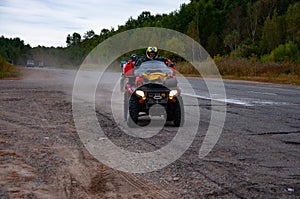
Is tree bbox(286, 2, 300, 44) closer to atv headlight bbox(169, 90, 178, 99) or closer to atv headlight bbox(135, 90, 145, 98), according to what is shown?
atv headlight bbox(169, 90, 178, 99)

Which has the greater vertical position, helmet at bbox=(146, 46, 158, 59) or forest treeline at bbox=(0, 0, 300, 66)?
forest treeline at bbox=(0, 0, 300, 66)

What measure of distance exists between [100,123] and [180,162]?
3850mm

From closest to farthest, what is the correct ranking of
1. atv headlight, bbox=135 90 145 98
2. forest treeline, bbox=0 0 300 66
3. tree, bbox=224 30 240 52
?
atv headlight, bbox=135 90 145 98 → forest treeline, bbox=0 0 300 66 → tree, bbox=224 30 240 52

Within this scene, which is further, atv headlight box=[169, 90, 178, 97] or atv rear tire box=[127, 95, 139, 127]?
atv rear tire box=[127, 95, 139, 127]

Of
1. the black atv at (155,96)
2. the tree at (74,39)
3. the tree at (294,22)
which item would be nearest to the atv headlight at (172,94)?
the black atv at (155,96)

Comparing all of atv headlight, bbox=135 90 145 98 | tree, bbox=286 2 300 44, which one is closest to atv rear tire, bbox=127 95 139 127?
atv headlight, bbox=135 90 145 98

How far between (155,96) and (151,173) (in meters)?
3.36

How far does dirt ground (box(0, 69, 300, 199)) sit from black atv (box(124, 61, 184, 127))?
1442 mm

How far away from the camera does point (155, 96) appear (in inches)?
324

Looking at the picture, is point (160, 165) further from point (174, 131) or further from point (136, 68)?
point (136, 68)

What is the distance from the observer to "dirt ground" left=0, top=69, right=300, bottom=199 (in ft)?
14.0

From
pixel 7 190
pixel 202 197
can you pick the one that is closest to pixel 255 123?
pixel 202 197

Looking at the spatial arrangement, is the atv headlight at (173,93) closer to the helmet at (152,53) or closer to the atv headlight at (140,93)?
the atv headlight at (140,93)

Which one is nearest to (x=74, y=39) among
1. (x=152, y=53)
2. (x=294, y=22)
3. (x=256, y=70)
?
(x=294, y=22)
